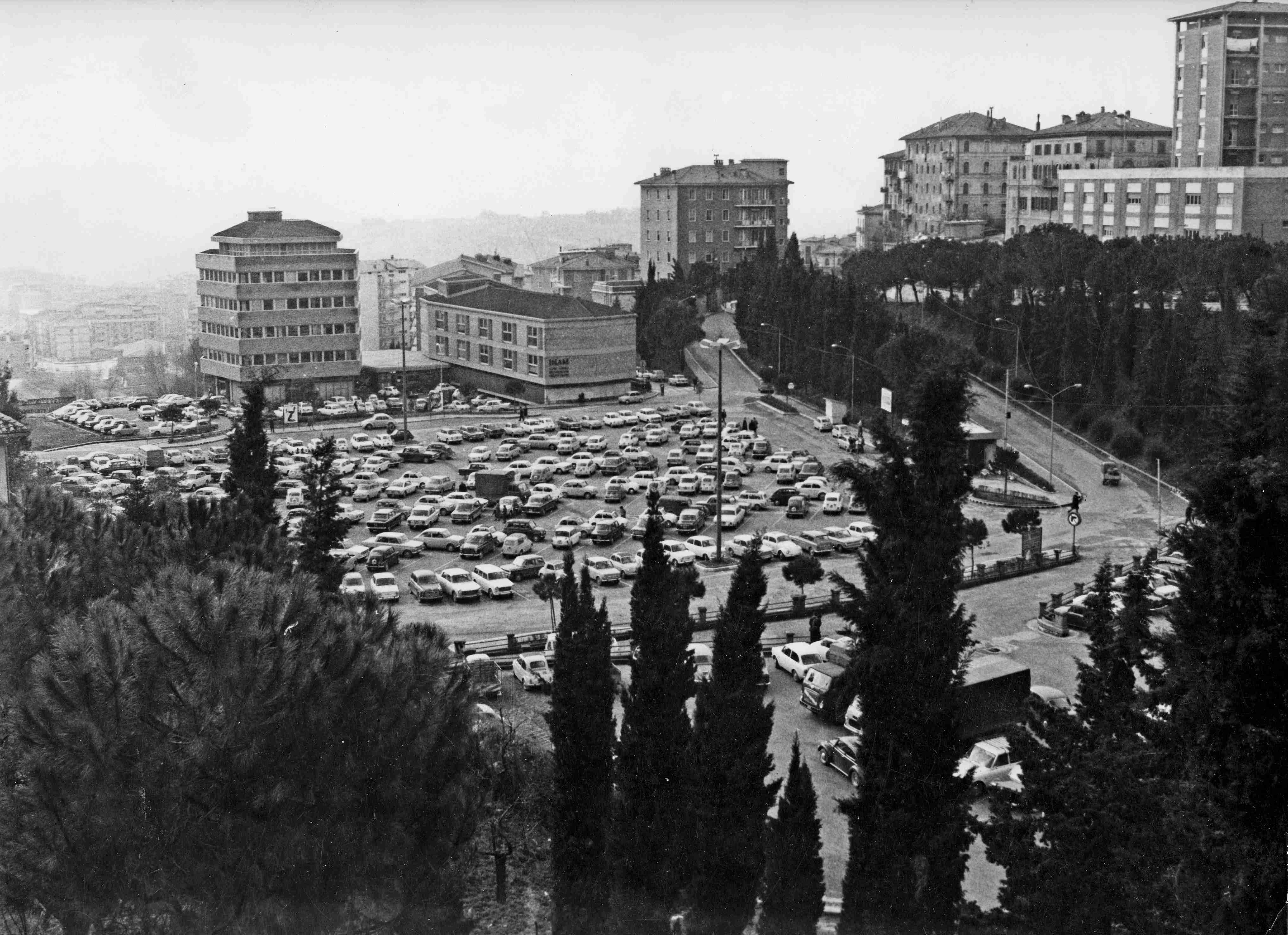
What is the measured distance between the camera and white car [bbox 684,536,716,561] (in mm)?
13258

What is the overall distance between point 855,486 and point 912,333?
16663mm

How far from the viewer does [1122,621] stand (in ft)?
17.8

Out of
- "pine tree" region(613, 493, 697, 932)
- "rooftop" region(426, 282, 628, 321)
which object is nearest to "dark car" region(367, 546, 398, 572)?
"pine tree" region(613, 493, 697, 932)

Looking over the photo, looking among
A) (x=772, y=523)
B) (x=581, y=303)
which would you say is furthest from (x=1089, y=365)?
(x=581, y=303)

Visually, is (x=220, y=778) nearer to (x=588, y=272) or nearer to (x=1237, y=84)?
(x=1237, y=84)

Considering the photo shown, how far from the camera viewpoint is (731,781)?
5215 millimetres

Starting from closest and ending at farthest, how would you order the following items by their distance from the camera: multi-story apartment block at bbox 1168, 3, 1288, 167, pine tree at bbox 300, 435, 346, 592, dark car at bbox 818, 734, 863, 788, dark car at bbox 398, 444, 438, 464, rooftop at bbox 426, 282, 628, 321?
dark car at bbox 818, 734, 863, 788
pine tree at bbox 300, 435, 346, 592
dark car at bbox 398, 444, 438, 464
rooftop at bbox 426, 282, 628, 321
multi-story apartment block at bbox 1168, 3, 1288, 167

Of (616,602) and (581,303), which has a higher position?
(581,303)

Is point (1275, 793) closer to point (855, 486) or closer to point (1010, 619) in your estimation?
point (855, 486)

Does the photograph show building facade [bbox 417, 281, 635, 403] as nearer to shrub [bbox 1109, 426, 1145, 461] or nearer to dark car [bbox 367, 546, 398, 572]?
shrub [bbox 1109, 426, 1145, 461]

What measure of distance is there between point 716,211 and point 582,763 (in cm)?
3497

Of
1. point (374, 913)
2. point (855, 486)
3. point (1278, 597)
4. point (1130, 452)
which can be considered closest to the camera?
point (1278, 597)

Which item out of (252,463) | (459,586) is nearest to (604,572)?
(459,586)

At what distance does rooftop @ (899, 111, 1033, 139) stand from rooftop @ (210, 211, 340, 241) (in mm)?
18456
